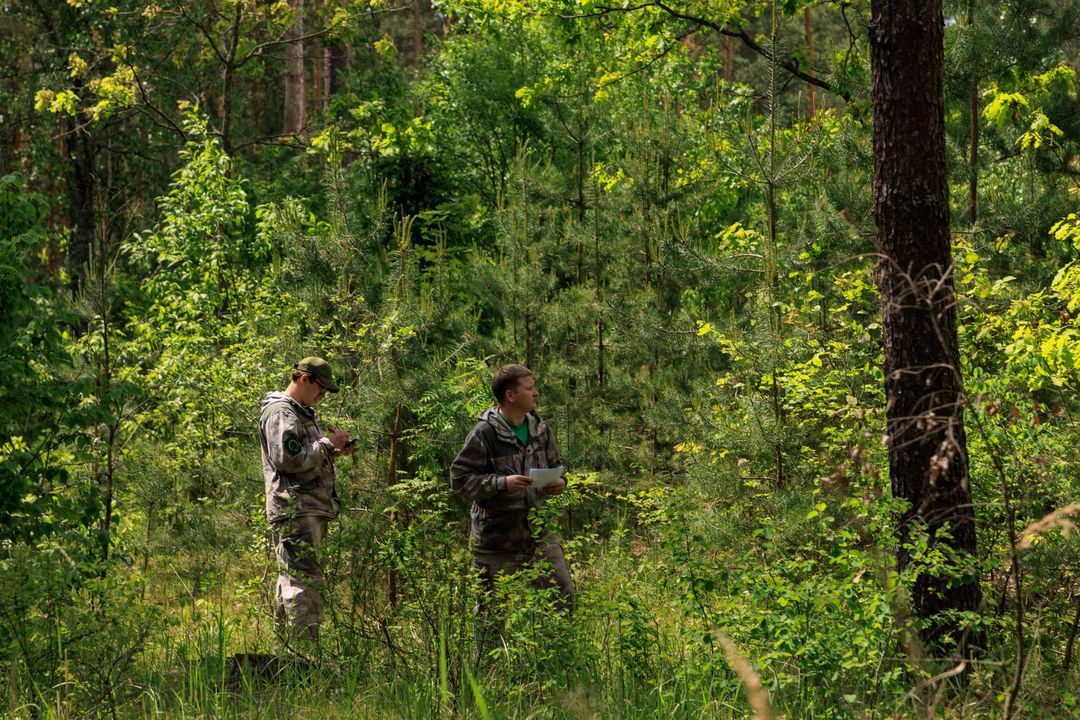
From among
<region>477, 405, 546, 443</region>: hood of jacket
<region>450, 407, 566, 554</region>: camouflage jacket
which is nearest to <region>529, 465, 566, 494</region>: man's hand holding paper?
<region>450, 407, 566, 554</region>: camouflage jacket

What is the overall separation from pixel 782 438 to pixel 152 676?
14.8 feet

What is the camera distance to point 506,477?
20.1 ft

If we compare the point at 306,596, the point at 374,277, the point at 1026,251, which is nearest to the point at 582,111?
the point at 374,277

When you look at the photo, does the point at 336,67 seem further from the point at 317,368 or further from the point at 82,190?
the point at 317,368

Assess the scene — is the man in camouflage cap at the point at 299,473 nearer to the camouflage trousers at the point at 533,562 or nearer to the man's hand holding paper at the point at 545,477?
the camouflage trousers at the point at 533,562

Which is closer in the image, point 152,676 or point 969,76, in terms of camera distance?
point 152,676

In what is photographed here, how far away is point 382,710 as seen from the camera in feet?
15.5

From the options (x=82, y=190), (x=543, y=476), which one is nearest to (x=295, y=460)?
(x=543, y=476)

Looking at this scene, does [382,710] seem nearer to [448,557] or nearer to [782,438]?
[448,557]

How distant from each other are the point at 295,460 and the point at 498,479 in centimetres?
120

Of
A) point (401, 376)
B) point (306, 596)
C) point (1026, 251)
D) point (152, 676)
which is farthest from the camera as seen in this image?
point (1026, 251)

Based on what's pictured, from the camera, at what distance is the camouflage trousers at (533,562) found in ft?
20.4

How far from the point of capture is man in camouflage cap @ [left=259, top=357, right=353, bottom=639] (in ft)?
21.5

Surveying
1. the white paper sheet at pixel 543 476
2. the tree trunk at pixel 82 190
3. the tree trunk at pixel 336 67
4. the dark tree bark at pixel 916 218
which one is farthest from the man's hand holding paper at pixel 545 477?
the tree trunk at pixel 336 67
